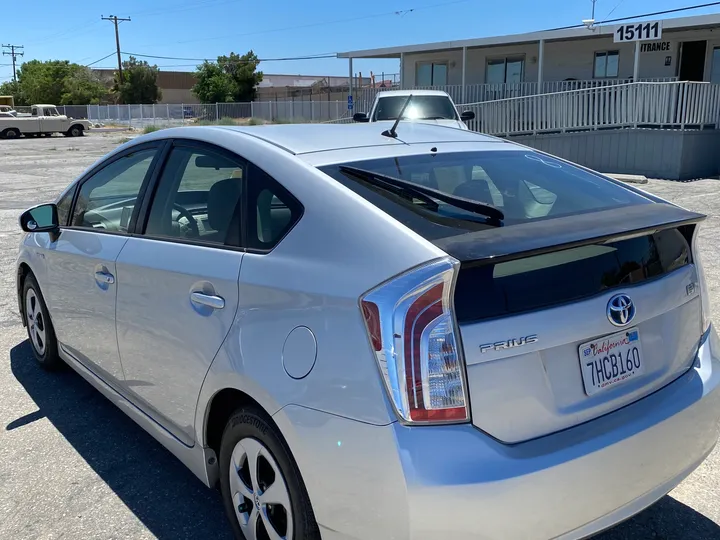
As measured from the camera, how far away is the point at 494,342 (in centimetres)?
195

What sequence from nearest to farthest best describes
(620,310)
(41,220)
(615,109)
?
(620,310) < (41,220) < (615,109)

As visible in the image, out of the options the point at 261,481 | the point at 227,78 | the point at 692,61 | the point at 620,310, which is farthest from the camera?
the point at 227,78

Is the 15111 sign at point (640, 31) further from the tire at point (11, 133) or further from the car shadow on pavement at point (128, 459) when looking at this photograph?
the tire at point (11, 133)

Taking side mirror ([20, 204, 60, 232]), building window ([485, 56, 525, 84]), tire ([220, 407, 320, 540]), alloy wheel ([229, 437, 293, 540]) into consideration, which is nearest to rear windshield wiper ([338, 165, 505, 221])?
tire ([220, 407, 320, 540])

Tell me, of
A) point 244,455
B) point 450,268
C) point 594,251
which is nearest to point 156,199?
point 244,455

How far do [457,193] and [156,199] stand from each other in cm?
149

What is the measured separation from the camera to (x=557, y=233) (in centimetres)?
222

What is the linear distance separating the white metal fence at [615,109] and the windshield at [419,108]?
13.9 ft

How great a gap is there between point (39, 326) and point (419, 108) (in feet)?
36.8

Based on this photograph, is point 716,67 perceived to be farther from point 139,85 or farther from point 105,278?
point 139,85

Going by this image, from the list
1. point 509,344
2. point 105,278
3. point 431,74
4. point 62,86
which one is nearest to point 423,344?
point 509,344

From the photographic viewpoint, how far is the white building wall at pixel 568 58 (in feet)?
65.7

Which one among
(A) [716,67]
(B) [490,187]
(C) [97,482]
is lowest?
(C) [97,482]

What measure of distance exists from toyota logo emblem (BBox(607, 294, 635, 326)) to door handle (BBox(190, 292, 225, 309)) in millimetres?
1375
